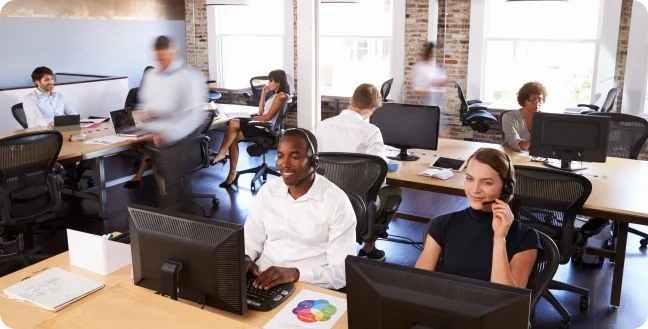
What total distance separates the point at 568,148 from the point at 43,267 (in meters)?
3.46

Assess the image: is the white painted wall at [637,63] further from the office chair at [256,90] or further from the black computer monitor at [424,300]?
the black computer monitor at [424,300]

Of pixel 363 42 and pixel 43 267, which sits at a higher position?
pixel 363 42

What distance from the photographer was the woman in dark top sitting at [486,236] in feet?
7.33

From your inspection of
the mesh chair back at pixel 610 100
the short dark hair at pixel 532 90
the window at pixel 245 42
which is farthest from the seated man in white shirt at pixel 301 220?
the window at pixel 245 42

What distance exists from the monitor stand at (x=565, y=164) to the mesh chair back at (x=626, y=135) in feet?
2.48

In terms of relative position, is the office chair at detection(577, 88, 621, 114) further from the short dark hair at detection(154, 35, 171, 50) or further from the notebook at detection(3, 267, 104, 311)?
the notebook at detection(3, 267, 104, 311)

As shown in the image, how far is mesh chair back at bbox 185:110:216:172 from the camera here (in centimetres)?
507

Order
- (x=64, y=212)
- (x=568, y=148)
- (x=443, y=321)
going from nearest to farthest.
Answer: (x=443, y=321) → (x=568, y=148) → (x=64, y=212)

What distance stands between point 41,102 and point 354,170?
13.4ft

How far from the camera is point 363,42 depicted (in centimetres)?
914

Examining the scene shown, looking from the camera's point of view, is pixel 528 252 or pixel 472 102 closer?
pixel 528 252

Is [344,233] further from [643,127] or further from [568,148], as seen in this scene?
[643,127]

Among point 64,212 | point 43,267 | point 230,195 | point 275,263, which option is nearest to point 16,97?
point 64,212

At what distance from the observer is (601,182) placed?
4.04 m
